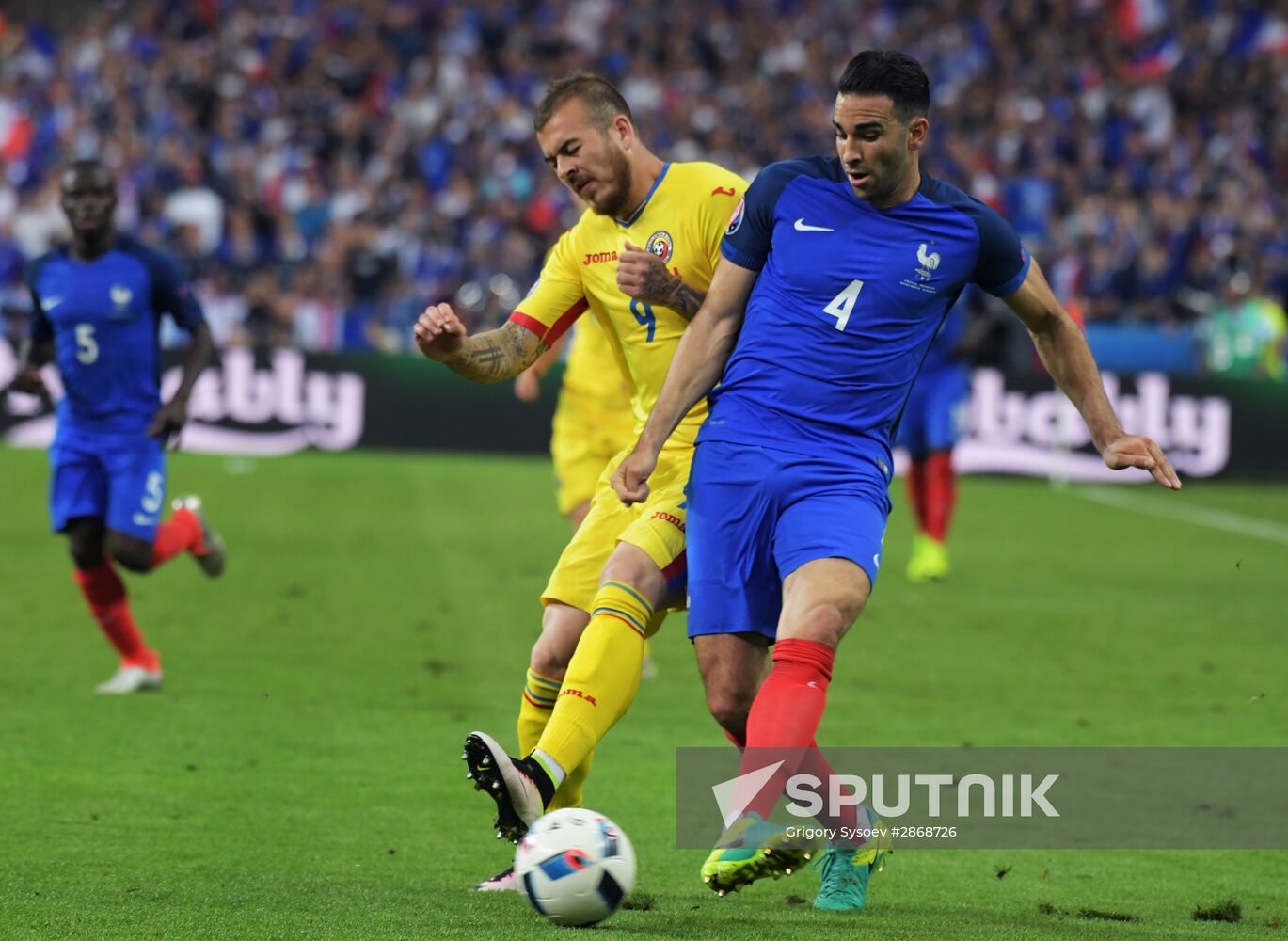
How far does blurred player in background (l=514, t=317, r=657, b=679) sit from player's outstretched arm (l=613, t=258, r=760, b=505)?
383 centimetres

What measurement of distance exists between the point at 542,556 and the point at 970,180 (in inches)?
531

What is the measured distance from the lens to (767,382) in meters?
4.98

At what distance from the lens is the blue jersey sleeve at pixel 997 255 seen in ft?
16.3

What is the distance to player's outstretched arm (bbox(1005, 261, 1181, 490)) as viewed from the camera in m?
5.05

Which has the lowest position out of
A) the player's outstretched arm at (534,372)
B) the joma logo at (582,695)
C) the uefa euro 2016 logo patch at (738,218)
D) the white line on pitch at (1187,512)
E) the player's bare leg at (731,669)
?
the white line on pitch at (1187,512)

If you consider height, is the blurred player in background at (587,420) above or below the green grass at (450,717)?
above

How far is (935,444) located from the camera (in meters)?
13.5

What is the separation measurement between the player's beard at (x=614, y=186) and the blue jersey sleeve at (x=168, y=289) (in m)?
4.00

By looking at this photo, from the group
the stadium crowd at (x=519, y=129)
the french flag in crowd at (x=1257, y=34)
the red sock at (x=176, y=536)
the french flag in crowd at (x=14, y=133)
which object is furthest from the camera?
the french flag in crowd at (x=1257, y=34)

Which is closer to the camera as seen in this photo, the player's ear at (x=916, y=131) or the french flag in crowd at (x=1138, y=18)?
A: the player's ear at (x=916, y=131)

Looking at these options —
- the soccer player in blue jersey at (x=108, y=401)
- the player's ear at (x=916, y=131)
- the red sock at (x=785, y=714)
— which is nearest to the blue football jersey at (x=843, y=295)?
the player's ear at (x=916, y=131)

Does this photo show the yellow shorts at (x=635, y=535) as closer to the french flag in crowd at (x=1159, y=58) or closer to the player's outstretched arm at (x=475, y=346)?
the player's outstretched arm at (x=475, y=346)

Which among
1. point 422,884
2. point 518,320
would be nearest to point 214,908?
point 422,884

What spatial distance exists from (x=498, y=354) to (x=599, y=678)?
3.39ft
